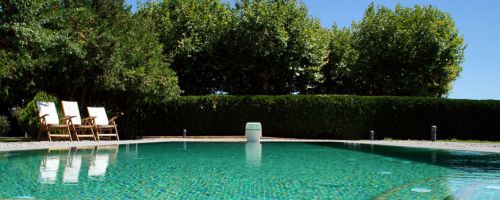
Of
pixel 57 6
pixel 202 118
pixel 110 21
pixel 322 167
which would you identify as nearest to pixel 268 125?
pixel 202 118

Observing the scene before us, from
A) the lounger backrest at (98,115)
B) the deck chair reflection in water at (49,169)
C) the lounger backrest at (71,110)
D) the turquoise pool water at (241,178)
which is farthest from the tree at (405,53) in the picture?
the deck chair reflection in water at (49,169)

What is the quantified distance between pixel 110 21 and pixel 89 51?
222cm

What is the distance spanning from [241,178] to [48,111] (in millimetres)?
10624

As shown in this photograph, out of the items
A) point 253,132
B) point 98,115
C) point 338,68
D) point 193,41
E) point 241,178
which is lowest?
point 241,178

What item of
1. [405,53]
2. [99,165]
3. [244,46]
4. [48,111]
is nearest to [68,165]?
[99,165]

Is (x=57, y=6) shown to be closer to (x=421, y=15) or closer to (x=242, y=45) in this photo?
(x=242, y=45)

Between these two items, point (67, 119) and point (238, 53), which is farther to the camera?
point (238, 53)

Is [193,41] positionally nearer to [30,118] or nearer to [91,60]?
[91,60]

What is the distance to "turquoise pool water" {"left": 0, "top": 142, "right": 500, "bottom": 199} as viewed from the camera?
5.96 meters

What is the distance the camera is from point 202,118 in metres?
22.8

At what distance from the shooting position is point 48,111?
52.2 ft

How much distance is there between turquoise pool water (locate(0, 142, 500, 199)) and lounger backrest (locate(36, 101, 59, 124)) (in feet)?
15.2

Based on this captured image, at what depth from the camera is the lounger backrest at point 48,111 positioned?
51.5 feet

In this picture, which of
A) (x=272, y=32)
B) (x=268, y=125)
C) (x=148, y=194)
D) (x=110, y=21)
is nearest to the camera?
(x=148, y=194)
